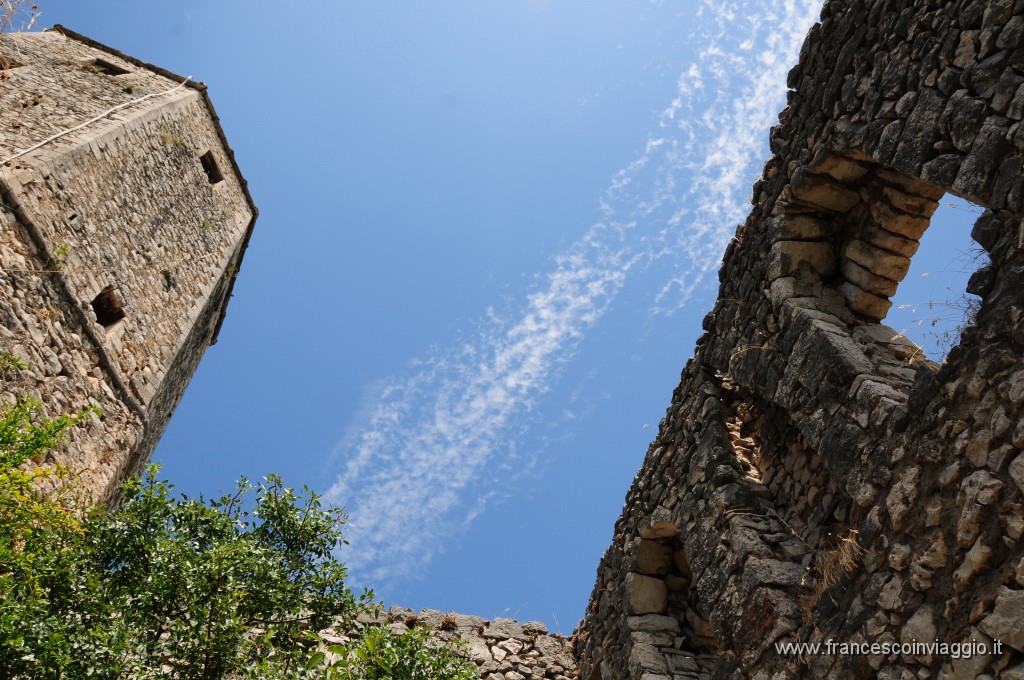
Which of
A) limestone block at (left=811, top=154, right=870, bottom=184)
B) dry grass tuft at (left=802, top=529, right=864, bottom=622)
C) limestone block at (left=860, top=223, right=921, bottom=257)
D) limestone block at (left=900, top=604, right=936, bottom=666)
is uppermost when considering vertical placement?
limestone block at (left=811, top=154, right=870, bottom=184)

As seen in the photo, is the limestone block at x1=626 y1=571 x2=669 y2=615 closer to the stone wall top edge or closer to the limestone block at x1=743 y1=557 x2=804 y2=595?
the limestone block at x1=743 y1=557 x2=804 y2=595

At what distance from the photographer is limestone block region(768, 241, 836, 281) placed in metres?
6.22

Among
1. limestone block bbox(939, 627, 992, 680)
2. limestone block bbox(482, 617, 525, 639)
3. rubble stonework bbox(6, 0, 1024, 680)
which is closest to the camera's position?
limestone block bbox(939, 627, 992, 680)

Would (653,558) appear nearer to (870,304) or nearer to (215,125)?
(870,304)

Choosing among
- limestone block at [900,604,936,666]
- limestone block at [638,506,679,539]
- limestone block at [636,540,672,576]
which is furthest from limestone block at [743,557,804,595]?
limestone block at [636,540,672,576]

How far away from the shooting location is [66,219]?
321 inches

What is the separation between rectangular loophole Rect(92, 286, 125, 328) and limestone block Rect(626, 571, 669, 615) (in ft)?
21.2

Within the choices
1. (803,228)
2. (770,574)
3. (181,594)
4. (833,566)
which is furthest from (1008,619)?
(181,594)

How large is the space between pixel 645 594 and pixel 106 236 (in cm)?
718

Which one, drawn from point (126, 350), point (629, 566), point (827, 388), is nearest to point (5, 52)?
point (126, 350)

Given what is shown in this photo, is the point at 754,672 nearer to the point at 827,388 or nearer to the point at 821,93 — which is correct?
the point at 827,388

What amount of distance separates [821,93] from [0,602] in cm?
700

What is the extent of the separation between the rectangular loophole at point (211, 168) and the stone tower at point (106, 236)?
0.08 feet

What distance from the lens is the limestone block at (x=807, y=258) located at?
6.22m
